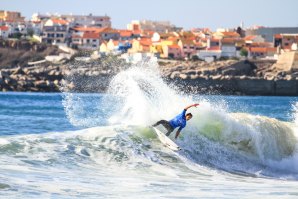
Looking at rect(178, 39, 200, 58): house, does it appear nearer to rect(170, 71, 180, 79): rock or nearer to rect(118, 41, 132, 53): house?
rect(118, 41, 132, 53): house

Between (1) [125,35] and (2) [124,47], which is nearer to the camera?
(2) [124,47]

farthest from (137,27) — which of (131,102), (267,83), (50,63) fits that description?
(131,102)

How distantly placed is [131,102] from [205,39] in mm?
113991

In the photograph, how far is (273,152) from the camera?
74.0 feet

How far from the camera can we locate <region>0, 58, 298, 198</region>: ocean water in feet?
52.1

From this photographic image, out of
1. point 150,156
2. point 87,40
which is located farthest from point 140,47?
point 150,156

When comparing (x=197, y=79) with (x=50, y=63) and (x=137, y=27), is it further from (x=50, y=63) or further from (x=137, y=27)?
(x=137, y=27)

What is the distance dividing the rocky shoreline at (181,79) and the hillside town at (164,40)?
53.0 ft

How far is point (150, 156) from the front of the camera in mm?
19750

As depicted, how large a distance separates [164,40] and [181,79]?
43682 millimetres

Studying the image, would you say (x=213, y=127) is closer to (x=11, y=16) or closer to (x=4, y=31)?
(x=4, y=31)

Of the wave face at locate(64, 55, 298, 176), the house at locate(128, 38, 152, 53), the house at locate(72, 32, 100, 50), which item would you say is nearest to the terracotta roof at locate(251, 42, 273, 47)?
the house at locate(128, 38, 152, 53)

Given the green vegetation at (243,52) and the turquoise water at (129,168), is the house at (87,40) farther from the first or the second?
the turquoise water at (129,168)

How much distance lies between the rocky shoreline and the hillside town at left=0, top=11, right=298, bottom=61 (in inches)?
636
